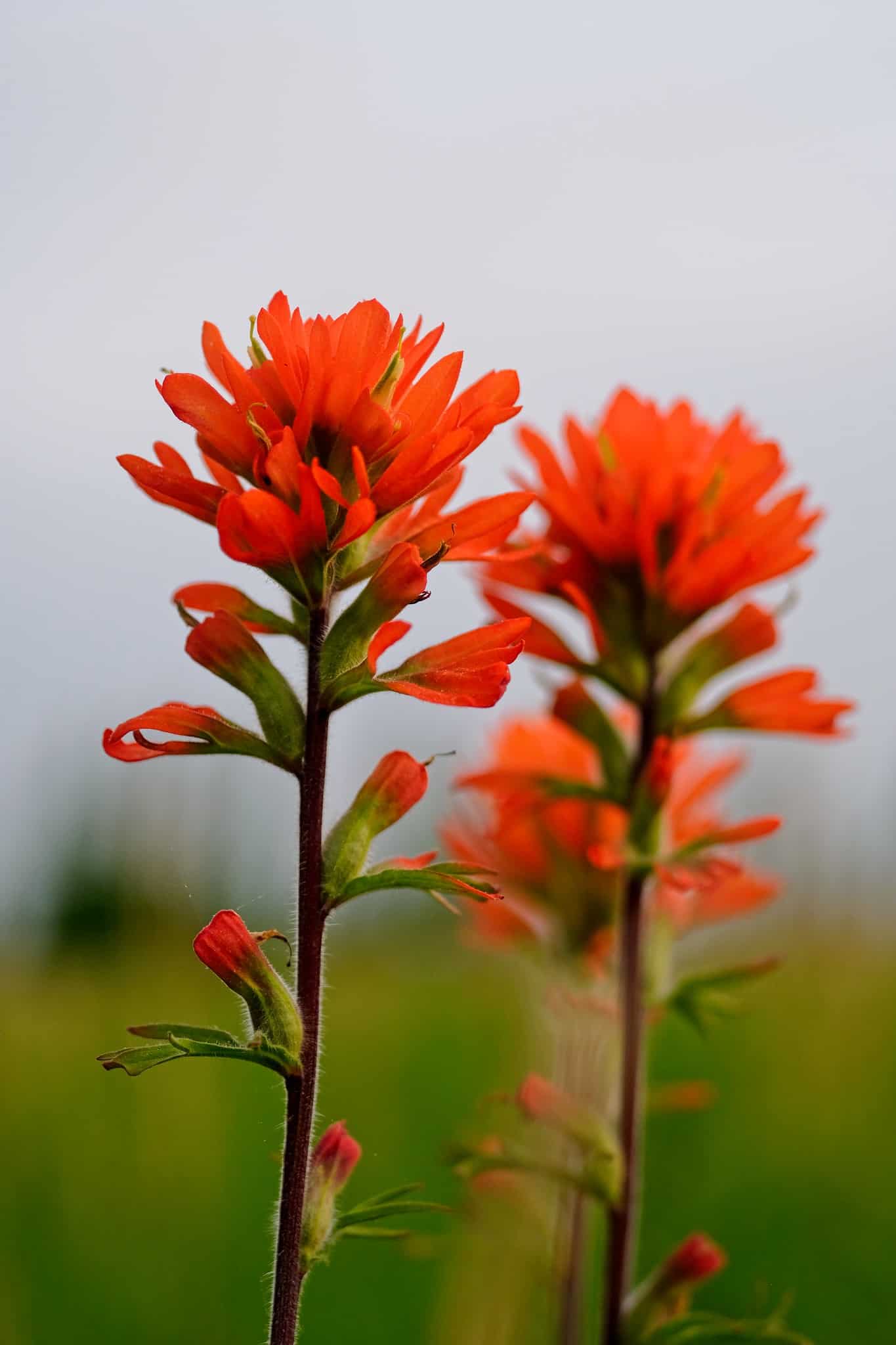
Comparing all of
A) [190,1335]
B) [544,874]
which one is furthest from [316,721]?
A: [190,1335]

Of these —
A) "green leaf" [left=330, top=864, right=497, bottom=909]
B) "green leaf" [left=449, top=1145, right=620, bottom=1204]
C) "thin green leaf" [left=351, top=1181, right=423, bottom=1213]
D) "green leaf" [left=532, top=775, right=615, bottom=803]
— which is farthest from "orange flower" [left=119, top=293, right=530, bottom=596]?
"green leaf" [left=449, top=1145, right=620, bottom=1204]

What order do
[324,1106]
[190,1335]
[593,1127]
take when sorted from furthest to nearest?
[324,1106]
[190,1335]
[593,1127]

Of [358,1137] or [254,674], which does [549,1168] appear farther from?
[358,1137]

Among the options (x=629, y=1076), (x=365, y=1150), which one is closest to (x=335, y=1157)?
(x=629, y=1076)

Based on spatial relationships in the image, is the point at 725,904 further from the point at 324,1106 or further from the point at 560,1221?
the point at 324,1106

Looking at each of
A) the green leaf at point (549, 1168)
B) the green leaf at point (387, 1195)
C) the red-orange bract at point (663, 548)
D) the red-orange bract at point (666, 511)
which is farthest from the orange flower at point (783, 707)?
the green leaf at point (387, 1195)

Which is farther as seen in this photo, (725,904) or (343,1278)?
(343,1278)
